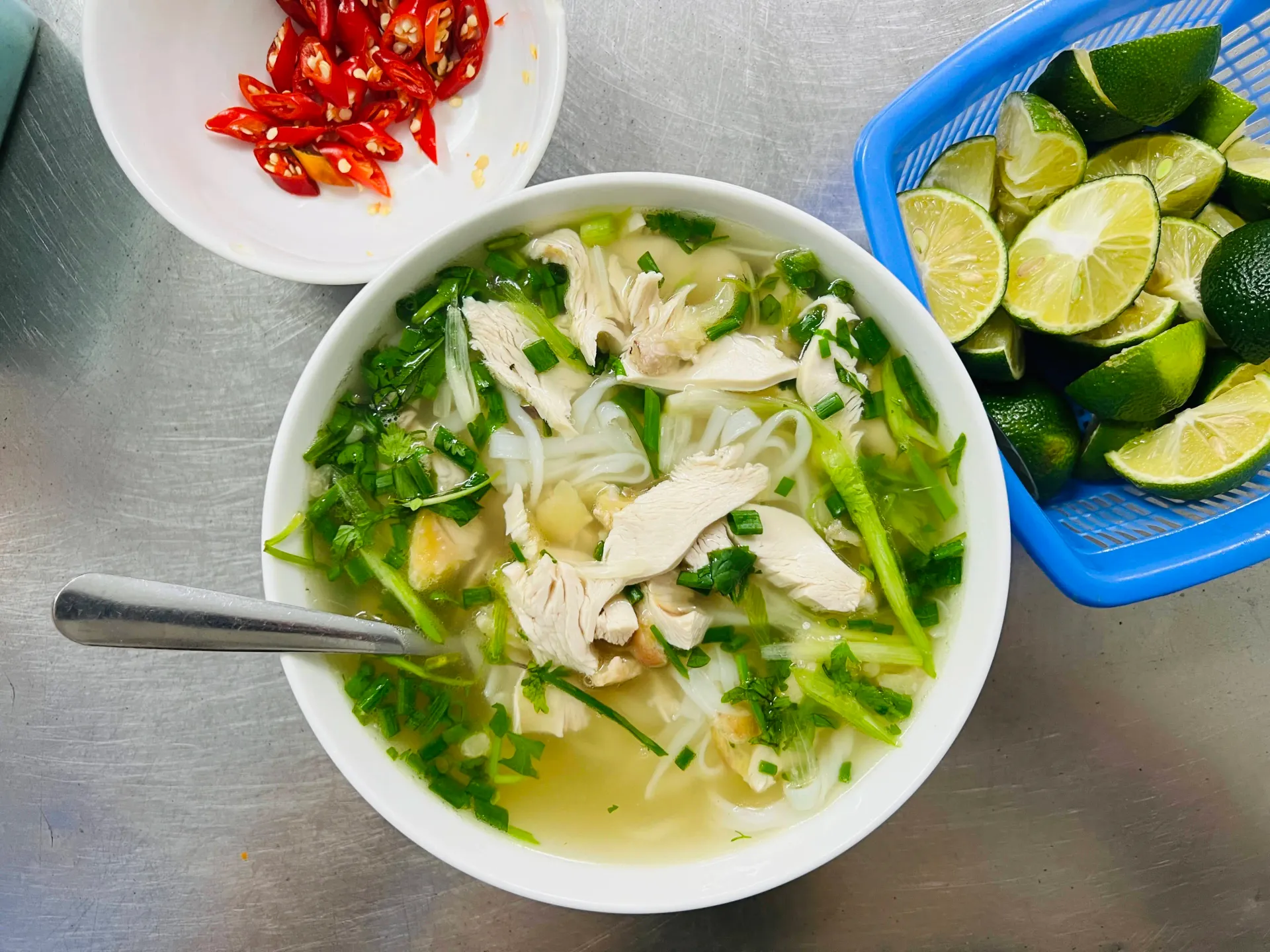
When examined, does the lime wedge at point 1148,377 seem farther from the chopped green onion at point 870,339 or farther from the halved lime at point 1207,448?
the chopped green onion at point 870,339

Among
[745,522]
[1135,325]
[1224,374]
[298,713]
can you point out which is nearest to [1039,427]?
[1135,325]

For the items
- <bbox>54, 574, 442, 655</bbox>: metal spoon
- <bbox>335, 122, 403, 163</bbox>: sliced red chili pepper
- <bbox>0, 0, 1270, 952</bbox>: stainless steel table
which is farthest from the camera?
<bbox>0, 0, 1270, 952</bbox>: stainless steel table

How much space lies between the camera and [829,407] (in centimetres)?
137

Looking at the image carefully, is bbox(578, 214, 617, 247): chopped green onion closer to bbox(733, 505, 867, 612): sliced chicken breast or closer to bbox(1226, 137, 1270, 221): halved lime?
bbox(733, 505, 867, 612): sliced chicken breast

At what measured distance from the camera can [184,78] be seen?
5.22 feet

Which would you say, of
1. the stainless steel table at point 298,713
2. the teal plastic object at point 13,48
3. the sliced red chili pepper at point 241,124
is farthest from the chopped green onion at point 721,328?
the teal plastic object at point 13,48

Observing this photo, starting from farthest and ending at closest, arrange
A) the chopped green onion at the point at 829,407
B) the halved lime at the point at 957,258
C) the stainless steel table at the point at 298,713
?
the stainless steel table at the point at 298,713 < the halved lime at the point at 957,258 < the chopped green onion at the point at 829,407

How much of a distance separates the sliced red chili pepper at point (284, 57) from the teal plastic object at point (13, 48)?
55 centimetres

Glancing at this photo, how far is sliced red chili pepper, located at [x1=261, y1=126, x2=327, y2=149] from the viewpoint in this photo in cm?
159

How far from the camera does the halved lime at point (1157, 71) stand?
4.59 ft

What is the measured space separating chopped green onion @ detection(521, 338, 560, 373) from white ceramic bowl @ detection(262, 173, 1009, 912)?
0.65 ft

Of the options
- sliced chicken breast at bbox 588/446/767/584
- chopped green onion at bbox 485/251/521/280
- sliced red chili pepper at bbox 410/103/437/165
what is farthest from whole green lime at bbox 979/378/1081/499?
sliced red chili pepper at bbox 410/103/437/165

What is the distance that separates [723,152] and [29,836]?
2184mm

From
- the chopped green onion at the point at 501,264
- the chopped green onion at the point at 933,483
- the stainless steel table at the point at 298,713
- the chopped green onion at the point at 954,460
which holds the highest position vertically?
the chopped green onion at the point at 501,264
